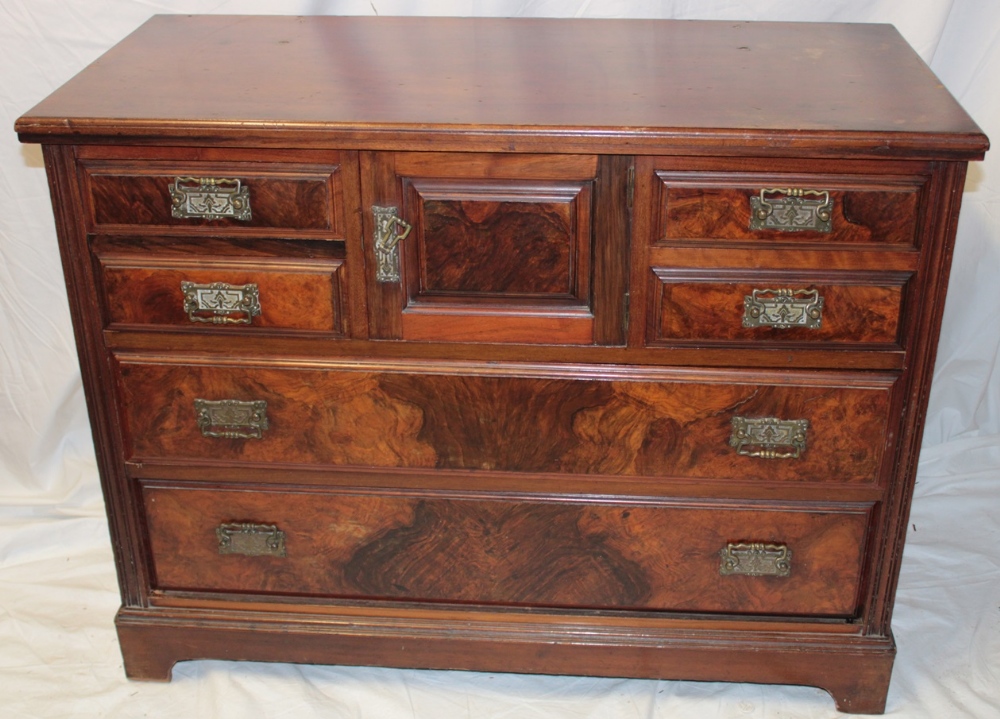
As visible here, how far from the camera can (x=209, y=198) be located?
209 cm

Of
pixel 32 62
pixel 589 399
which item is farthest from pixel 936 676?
pixel 32 62

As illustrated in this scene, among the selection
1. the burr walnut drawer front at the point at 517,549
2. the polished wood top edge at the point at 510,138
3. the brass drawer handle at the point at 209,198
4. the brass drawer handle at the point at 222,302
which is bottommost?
the burr walnut drawer front at the point at 517,549

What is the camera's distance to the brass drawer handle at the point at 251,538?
236 cm

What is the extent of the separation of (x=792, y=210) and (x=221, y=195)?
36.9 inches

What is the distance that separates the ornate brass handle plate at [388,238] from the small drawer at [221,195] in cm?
7

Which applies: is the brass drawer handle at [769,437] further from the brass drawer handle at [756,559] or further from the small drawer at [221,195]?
the small drawer at [221,195]

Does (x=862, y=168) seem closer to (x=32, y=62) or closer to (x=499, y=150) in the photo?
(x=499, y=150)

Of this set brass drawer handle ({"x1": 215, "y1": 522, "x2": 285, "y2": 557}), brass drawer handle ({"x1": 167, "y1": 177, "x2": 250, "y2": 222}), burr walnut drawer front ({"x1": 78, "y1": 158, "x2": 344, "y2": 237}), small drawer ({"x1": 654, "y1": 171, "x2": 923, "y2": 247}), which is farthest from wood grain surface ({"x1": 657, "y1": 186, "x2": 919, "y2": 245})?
brass drawer handle ({"x1": 215, "y1": 522, "x2": 285, "y2": 557})

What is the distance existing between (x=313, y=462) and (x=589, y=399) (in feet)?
1.71

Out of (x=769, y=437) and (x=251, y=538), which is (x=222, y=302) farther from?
(x=769, y=437)

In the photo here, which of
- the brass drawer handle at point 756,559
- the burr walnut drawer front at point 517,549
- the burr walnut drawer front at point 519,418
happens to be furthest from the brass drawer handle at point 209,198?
the brass drawer handle at point 756,559

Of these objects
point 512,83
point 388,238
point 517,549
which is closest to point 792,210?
point 512,83

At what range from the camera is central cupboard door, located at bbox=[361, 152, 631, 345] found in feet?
6.71

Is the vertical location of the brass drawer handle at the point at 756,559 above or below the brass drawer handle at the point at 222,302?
below
